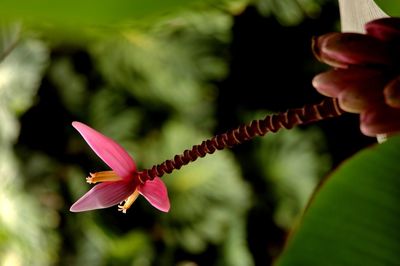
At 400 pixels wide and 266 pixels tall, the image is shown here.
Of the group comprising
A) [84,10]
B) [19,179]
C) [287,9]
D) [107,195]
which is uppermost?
[84,10]

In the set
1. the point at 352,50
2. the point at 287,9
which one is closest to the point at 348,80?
the point at 352,50

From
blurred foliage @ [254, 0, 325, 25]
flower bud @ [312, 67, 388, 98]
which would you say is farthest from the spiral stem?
blurred foliage @ [254, 0, 325, 25]

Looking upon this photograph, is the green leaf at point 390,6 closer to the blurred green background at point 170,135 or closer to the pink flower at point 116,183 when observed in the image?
the pink flower at point 116,183

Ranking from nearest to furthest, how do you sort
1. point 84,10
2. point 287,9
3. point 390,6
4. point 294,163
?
point 84,10, point 390,6, point 287,9, point 294,163

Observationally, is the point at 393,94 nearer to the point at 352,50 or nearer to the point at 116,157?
the point at 352,50

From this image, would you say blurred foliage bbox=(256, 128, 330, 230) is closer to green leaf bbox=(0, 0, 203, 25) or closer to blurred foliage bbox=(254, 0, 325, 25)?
blurred foliage bbox=(254, 0, 325, 25)
